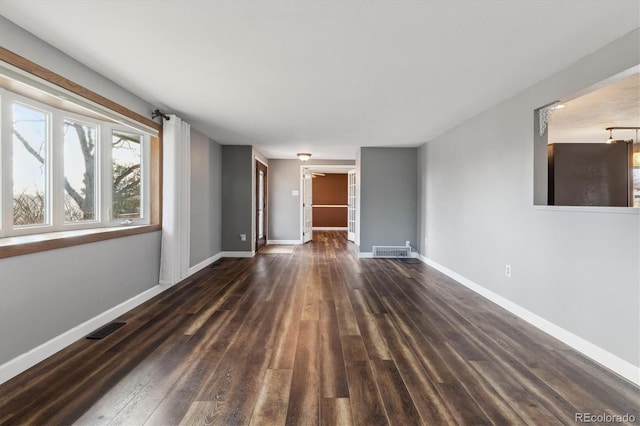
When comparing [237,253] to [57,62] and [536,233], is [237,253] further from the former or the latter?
[536,233]

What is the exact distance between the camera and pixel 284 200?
7773 mm

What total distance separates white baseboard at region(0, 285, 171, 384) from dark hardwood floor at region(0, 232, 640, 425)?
0.06 metres

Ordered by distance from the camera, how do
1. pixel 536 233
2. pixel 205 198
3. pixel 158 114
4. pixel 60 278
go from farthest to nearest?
pixel 205 198
pixel 158 114
pixel 536 233
pixel 60 278

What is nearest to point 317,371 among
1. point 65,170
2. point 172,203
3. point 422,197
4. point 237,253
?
point 65,170

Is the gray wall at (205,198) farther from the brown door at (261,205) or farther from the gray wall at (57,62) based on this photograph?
the gray wall at (57,62)

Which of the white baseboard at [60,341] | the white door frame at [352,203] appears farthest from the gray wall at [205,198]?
the white door frame at [352,203]

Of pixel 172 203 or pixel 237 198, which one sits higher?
pixel 237 198

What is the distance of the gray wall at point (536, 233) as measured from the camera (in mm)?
2018

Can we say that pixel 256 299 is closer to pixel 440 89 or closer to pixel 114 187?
pixel 114 187

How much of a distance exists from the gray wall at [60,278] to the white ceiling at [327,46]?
0.41 feet

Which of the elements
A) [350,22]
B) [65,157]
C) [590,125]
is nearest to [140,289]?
[65,157]

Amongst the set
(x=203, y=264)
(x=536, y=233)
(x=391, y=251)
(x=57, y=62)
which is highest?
(x=57, y=62)

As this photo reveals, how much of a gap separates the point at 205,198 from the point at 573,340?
5.13m

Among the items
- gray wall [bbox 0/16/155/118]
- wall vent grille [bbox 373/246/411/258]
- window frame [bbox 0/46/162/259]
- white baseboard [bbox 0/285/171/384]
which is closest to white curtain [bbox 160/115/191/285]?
window frame [bbox 0/46/162/259]
